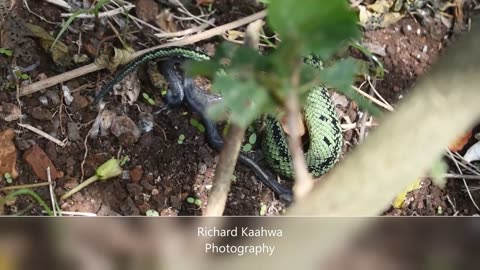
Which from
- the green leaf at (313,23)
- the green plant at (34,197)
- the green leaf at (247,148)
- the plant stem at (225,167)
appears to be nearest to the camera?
the green leaf at (313,23)

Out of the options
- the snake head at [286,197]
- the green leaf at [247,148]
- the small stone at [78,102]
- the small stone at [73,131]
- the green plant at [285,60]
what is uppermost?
the green plant at [285,60]

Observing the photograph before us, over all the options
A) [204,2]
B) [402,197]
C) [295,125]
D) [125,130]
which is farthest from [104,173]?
[295,125]

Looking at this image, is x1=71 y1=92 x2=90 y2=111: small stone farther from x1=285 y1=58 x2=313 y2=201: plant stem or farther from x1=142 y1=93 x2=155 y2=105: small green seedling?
x1=285 y1=58 x2=313 y2=201: plant stem

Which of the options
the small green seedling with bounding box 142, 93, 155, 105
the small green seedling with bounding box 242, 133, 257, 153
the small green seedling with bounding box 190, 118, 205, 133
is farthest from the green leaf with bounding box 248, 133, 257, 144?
Result: the small green seedling with bounding box 142, 93, 155, 105

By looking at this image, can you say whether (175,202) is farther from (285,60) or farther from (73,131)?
(285,60)

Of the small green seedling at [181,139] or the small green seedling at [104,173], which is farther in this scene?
the small green seedling at [181,139]

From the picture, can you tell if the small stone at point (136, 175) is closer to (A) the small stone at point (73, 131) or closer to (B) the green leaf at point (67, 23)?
(A) the small stone at point (73, 131)

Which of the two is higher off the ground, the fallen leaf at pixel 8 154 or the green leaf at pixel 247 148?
the fallen leaf at pixel 8 154

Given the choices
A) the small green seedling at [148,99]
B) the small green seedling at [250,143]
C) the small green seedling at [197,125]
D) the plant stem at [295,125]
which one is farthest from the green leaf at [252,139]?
the plant stem at [295,125]
